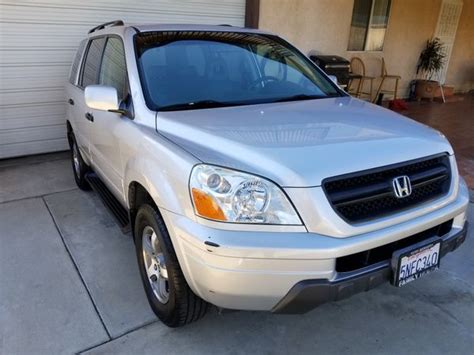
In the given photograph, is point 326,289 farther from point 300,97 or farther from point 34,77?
point 34,77

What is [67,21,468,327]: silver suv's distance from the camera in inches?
69.2

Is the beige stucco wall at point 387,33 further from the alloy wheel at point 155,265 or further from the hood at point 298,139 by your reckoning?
the alloy wheel at point 155,265

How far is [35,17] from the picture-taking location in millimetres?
5250

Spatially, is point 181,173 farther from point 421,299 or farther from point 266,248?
point 421,299

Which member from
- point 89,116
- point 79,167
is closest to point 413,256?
point 89,116

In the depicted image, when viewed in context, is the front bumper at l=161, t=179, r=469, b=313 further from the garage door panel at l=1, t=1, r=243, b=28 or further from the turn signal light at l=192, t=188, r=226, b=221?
the garage door panel at l=1, t=1, r=243, b=28

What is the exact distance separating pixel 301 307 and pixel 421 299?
4.28 ft

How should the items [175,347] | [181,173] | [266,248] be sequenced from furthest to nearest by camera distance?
[175,347]
[181,173]
[266,248]

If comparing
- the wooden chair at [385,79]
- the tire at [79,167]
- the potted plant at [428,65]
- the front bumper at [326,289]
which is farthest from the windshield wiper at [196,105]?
the potted plant at [428,65]

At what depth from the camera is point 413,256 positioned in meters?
2.00

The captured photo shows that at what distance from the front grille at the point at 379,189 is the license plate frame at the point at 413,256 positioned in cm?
21

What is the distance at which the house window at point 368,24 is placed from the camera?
8781mm

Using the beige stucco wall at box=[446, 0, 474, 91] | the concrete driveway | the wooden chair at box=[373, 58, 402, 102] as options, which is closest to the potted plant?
the wooden chair at box=[373, 58, 402, 102]

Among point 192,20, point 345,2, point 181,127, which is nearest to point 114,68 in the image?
point 181,127
